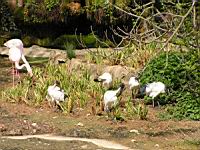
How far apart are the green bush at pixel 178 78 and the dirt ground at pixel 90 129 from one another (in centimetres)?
27

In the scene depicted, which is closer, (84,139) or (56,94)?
(84,139)

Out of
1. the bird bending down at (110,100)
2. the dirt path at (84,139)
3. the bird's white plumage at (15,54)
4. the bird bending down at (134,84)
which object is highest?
the bird's white plumage at (15,54)

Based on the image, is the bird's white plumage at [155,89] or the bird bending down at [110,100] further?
the bird's white plumage at [155,89]

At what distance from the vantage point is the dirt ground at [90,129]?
6992 mm

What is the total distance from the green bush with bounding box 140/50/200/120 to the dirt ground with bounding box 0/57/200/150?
269mm

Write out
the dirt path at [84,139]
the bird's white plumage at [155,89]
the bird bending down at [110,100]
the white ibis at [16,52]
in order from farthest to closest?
the white ibis at [16,52] < the bird's white plumage at [155,89] < the bird bending down at [110,100] < the dirt path at [84,139]

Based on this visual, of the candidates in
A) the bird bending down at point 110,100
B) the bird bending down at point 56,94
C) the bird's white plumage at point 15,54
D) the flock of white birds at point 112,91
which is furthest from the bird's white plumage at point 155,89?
the bird's white plumage at point 15,54

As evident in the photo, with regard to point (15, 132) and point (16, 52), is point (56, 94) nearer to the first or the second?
point (15, 132)

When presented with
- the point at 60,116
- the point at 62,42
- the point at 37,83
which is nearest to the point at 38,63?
the point at 62,42

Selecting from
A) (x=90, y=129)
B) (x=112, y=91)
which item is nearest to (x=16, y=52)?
(x=112, y=91)

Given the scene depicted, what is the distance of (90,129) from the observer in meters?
7.87

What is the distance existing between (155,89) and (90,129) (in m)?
1.61

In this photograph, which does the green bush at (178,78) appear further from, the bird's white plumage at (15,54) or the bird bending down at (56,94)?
the bird's white plumage at (15,54)

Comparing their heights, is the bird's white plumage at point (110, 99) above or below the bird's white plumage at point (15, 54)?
below
